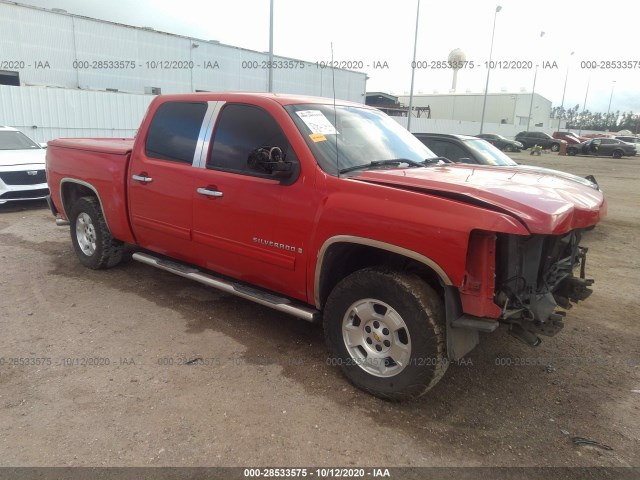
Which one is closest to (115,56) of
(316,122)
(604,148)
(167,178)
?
(167,178)

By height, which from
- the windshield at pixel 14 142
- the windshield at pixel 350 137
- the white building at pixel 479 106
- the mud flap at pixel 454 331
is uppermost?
the white building at pixel 479 106

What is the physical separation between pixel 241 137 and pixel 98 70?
27.7 metres

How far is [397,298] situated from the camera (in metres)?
2.94

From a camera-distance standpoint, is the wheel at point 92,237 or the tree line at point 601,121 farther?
the tree line at point 601,121

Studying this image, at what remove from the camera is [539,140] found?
4188cm

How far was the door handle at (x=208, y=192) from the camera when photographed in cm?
385

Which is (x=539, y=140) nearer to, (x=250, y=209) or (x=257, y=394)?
(x=250, y=209)

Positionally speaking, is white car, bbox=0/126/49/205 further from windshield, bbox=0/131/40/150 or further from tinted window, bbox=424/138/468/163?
tinted window, bbox=424/138/468/163

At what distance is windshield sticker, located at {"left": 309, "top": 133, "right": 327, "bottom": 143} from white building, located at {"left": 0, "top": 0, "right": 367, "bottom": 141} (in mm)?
15644

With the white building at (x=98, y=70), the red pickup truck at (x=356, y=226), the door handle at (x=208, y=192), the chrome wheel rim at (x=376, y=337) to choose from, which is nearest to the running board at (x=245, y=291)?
the red pickup truck at (x=356, y=226)

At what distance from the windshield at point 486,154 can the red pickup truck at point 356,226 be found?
378cm

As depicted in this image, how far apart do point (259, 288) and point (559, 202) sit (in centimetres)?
235

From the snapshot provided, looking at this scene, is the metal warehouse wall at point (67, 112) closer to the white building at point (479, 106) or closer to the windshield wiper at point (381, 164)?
the windshield wiper at point (381, 164)

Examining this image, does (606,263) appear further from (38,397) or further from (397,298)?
(38,397)
